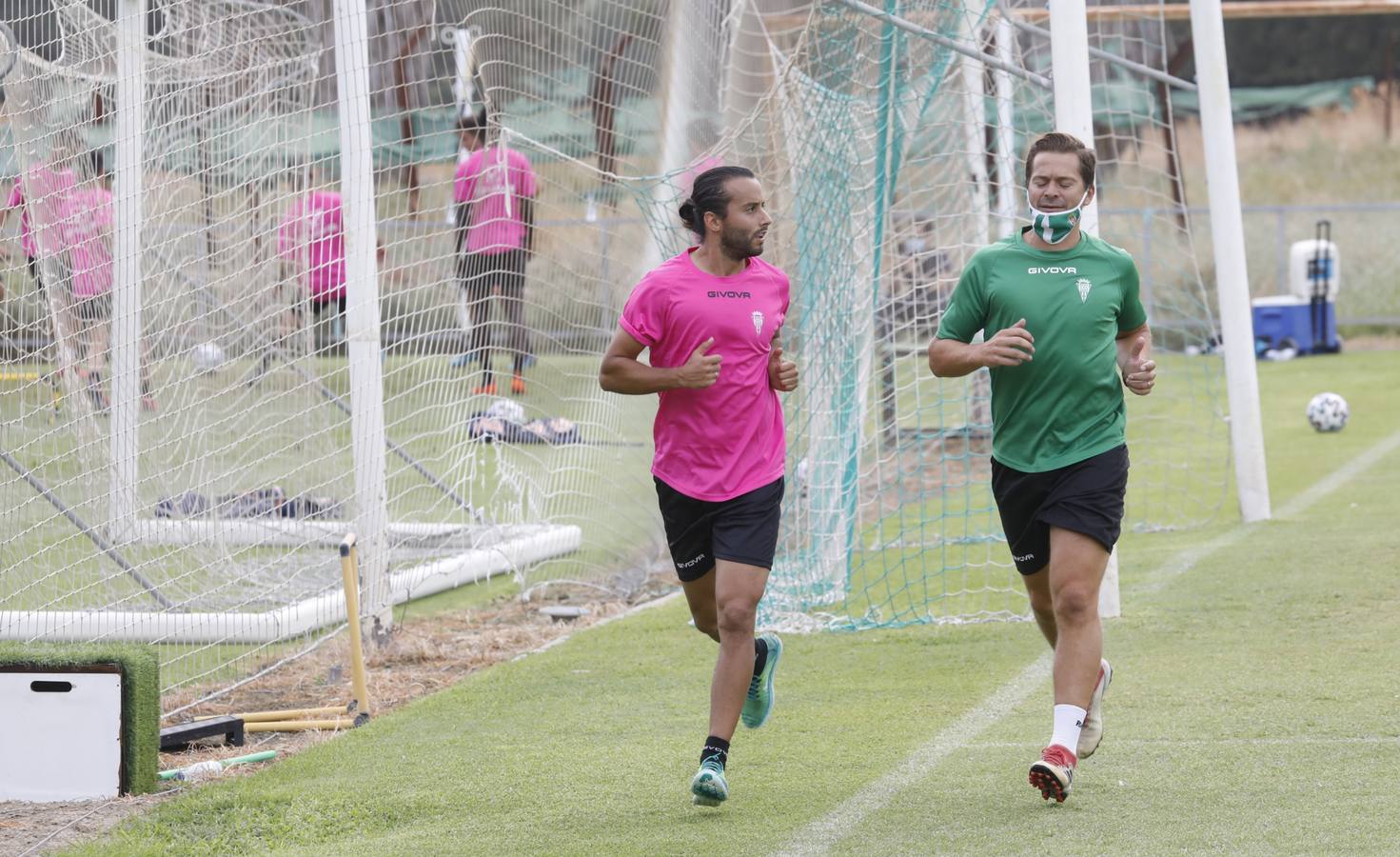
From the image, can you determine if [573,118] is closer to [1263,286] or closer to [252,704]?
[252,704]

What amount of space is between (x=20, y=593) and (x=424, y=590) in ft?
8.90

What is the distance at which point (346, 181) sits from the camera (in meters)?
7.89

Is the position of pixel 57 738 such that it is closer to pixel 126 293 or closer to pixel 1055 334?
pixel 126 293

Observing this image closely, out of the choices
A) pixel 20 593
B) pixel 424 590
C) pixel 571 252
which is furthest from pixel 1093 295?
pixel 571 252

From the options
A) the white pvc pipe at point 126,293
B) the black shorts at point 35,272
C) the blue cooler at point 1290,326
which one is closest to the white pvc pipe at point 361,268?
the white pvc pipe at point 126,293

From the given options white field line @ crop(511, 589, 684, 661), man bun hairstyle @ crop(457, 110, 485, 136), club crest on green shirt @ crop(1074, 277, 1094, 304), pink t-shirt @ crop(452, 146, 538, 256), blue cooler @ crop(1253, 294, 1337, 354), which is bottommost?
white field line @ crop(511, 589, 684, 661)

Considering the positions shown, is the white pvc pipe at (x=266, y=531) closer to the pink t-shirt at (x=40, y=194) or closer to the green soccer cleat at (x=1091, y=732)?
the pink t-shirt at (x=40, y=194)

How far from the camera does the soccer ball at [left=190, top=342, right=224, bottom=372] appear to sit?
8.78 m

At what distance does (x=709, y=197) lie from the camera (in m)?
5.62

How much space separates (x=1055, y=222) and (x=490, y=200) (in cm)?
507

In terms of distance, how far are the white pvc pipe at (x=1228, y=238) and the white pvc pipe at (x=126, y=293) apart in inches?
244

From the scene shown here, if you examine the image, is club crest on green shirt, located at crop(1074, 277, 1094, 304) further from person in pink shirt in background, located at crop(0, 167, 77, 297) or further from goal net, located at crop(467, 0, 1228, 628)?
person in pink shirt in background, located at crop(0, 167, 77, 297)

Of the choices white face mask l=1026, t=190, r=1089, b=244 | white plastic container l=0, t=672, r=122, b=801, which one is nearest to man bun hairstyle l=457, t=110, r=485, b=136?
white plastic container l=0, t=672, r=122, b=801

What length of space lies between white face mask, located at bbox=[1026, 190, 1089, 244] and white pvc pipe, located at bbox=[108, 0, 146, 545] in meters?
3.92
